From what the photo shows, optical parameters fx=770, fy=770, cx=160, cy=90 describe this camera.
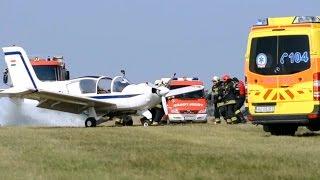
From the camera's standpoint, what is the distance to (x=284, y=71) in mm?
18859

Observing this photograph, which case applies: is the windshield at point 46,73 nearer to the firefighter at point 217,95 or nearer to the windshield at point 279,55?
the firefighter at point 217,95

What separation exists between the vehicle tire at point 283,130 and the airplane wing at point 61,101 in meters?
10.0

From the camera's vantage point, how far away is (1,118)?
34250mm

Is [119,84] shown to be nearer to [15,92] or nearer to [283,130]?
[15,92]

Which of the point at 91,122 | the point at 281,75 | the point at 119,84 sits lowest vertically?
the point at 91,122

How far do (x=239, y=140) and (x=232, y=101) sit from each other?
39.1 feet

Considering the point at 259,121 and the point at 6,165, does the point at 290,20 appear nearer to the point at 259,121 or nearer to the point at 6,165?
the point at 259,121

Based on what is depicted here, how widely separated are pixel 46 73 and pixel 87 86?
7.18 meters

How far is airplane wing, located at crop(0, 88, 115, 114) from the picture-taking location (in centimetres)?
2795

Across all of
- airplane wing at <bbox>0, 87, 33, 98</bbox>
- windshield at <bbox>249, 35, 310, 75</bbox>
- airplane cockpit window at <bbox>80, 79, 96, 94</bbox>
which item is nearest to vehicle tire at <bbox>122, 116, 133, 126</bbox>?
airplane cockpit window at <bbox>80, 79, 96, 94</bbox>

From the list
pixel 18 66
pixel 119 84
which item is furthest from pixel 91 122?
pixel 18 66

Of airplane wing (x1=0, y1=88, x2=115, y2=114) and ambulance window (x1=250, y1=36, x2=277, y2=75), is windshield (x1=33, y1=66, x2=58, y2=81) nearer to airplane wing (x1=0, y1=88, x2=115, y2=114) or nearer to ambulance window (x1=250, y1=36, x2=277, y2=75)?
airplane wing (x1=0, y1=88, x2=115, y2=114)

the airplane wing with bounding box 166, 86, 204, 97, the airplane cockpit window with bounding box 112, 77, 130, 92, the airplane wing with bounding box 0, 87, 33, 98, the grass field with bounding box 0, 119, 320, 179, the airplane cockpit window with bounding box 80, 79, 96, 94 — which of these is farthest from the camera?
the airplane wing with bounding box 166, 86, 204, 97

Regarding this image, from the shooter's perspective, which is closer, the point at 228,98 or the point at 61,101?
the point at 61,101
